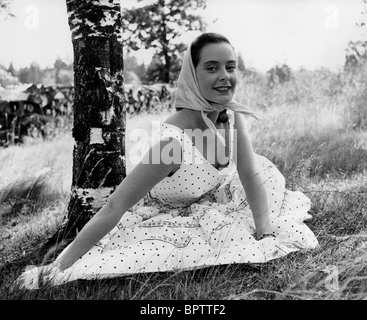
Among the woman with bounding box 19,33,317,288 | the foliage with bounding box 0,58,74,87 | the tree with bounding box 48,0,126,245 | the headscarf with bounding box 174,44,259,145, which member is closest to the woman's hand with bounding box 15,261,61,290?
the woman with bounding box 19,33,317,288

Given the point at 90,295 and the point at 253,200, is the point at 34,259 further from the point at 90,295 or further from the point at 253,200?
the point at 253,200

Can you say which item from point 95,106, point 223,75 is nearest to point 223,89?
point 223,75

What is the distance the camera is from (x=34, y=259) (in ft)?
8.87

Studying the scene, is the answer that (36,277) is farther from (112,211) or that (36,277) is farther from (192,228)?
(192,228)

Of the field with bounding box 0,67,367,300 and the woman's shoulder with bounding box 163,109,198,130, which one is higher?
the woman's shoulder with bounding box 163,109,198,130

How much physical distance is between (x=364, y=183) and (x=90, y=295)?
2.26 metres

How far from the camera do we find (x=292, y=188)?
3457mm

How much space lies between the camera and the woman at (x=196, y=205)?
2258 millimetres

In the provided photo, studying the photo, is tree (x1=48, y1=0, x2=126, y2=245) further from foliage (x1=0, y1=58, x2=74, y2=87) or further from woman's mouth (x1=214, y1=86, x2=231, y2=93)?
foliage (x1=0, y1=58, x2=74, y2=87)

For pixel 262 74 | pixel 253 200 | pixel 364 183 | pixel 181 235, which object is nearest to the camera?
pixel 181 235

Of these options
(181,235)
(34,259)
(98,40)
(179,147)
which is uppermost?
(98,40)

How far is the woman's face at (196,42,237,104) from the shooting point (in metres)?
2.43

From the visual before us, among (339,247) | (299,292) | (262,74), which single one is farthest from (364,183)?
(262,74)

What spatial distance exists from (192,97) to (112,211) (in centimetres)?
70
